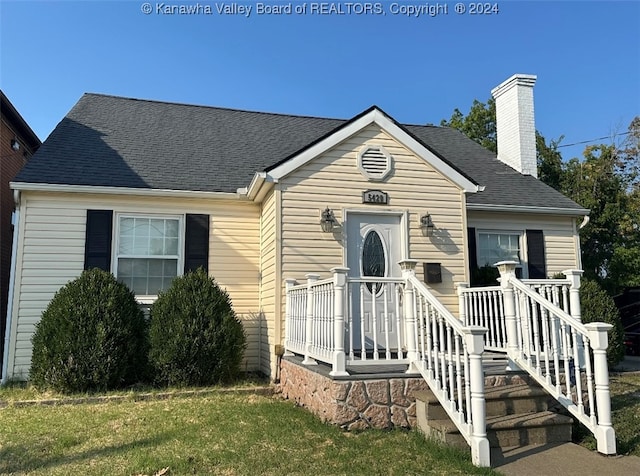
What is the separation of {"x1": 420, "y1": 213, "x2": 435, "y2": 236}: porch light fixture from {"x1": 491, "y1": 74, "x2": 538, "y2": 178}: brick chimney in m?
A: 4.54

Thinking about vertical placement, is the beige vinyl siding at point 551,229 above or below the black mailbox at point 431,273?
above

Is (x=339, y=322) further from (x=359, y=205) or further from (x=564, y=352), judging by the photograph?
(x=359, y=205)

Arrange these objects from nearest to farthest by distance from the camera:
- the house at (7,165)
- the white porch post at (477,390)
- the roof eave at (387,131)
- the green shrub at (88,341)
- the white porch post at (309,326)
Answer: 1. the white porch post at (477,390)
2. the white porch post at (309,326)
3. the green shrub at (88,341)
4. the roof eave at (387,131)
5. the house at (7,165)

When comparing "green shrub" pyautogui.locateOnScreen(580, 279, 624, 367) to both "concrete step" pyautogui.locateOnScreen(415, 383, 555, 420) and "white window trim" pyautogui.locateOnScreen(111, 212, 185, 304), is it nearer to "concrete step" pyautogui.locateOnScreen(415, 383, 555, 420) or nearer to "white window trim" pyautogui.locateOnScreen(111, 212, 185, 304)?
"concrete step" pyautogui.locateOnScreen(415, 383, 555, 420)

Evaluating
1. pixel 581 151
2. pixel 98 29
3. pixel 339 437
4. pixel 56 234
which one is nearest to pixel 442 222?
pixel 339 437

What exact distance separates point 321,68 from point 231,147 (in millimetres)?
2931

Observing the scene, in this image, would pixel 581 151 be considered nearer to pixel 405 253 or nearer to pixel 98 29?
pixel 405 253

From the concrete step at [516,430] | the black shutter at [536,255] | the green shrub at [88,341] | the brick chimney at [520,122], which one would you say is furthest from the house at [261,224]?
the brick chimney at [520,122]

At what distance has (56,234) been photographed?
723 cm

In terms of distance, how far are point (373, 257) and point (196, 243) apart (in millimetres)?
2876

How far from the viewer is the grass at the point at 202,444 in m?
3.44

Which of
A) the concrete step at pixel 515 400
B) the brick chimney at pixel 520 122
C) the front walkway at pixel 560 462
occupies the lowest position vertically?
the front walkway at pixel 560 462

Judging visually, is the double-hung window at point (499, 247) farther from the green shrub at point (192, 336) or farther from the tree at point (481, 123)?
the tree at point (481, 123)

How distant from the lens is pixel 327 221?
22.5 feet
